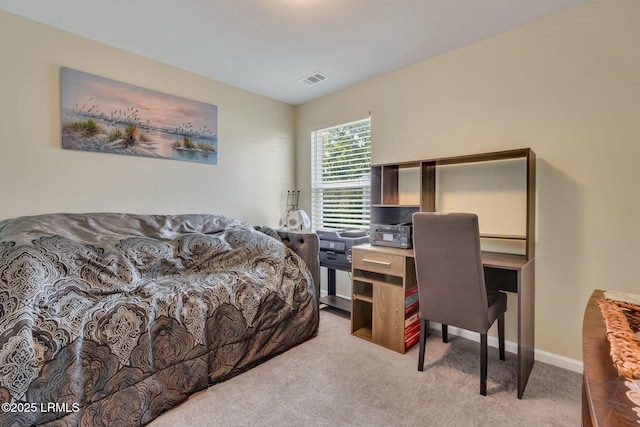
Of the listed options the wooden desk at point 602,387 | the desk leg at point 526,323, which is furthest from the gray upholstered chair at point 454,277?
Result: the wooden desk at point 602,387

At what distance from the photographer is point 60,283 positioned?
58.5 inches

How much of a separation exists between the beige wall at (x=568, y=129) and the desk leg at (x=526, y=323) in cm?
14

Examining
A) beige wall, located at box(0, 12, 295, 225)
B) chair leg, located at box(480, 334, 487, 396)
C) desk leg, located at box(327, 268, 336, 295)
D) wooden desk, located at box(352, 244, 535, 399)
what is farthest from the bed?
chair leg, located at box(480, 334, 487, 396)

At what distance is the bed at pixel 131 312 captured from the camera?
122 cm

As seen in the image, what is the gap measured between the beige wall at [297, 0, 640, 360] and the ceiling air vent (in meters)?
1.12

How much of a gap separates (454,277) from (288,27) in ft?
6.87

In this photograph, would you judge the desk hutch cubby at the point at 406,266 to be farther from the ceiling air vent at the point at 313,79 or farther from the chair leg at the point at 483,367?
the ceiling air vent at the point at 313,79

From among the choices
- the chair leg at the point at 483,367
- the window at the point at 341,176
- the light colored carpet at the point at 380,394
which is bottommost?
the light colored carpet at the point at 380,394

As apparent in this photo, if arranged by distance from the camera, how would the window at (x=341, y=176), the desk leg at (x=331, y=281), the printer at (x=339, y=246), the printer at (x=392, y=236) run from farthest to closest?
the desk leg at (x=331, y=281), the window at (x=341, y=176), the printer at (x=339, y=246), the printer at (x=392, y=236)

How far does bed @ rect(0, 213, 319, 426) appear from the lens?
4.02ft

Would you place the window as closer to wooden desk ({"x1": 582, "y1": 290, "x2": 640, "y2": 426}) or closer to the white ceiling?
the white ceiling

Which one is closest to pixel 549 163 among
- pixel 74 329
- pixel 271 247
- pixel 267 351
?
pixel 271 247

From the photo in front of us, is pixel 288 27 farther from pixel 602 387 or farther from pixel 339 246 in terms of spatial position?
pixel 602 387

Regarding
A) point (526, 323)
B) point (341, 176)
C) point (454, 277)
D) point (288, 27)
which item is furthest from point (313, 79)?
point (526, 323)
